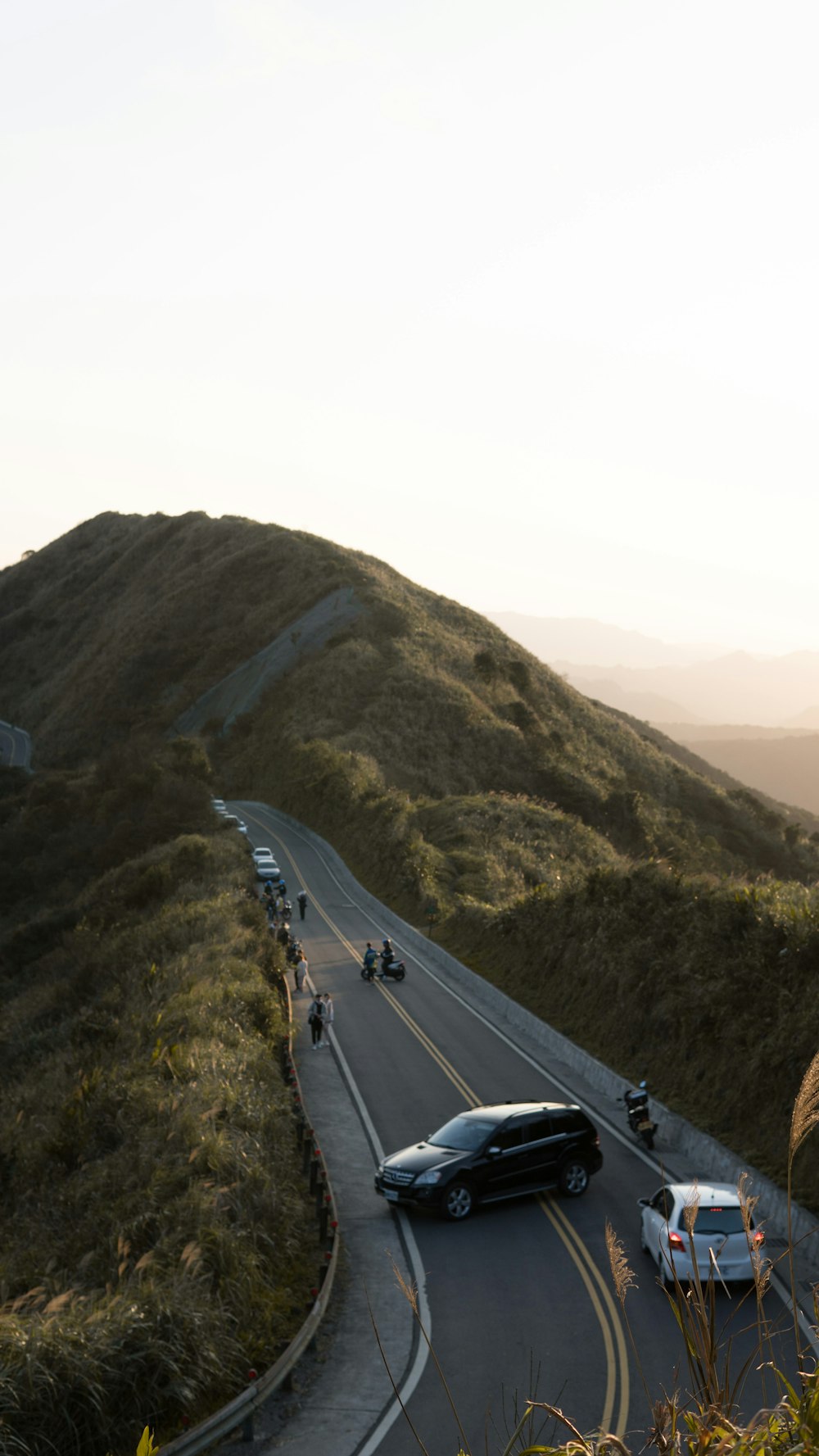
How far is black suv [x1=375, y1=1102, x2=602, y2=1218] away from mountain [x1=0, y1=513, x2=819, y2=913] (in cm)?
3061

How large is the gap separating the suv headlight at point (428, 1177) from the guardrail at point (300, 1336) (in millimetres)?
1432

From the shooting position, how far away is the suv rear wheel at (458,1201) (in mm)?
18875

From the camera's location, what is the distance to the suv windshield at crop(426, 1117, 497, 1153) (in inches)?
766

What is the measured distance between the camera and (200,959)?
31.2 metres

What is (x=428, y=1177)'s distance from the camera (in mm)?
18844

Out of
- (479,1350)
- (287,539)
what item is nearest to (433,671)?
(287,539)

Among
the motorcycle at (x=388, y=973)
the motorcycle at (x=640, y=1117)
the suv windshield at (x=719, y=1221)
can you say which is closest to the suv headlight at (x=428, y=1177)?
the suv windshield at (x=719, y=1221)

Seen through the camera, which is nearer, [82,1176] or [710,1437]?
[710,1437]

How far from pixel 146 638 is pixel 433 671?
35.8m

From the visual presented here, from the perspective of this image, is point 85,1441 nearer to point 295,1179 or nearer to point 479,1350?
point 479,1350

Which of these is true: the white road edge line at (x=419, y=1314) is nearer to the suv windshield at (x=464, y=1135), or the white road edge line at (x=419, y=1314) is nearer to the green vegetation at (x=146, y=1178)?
the suv windshield at (x=464, y=1135)

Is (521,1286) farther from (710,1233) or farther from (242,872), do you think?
(242,872)

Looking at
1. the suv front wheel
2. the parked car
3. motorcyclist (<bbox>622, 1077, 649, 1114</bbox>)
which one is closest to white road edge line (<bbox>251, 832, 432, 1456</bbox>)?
the suv front wheel

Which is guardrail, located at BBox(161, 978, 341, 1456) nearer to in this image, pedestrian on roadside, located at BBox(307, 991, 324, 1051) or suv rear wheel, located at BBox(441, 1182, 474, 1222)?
suv rear wheel, located at BBox(441, 1182, 474, 1222)
